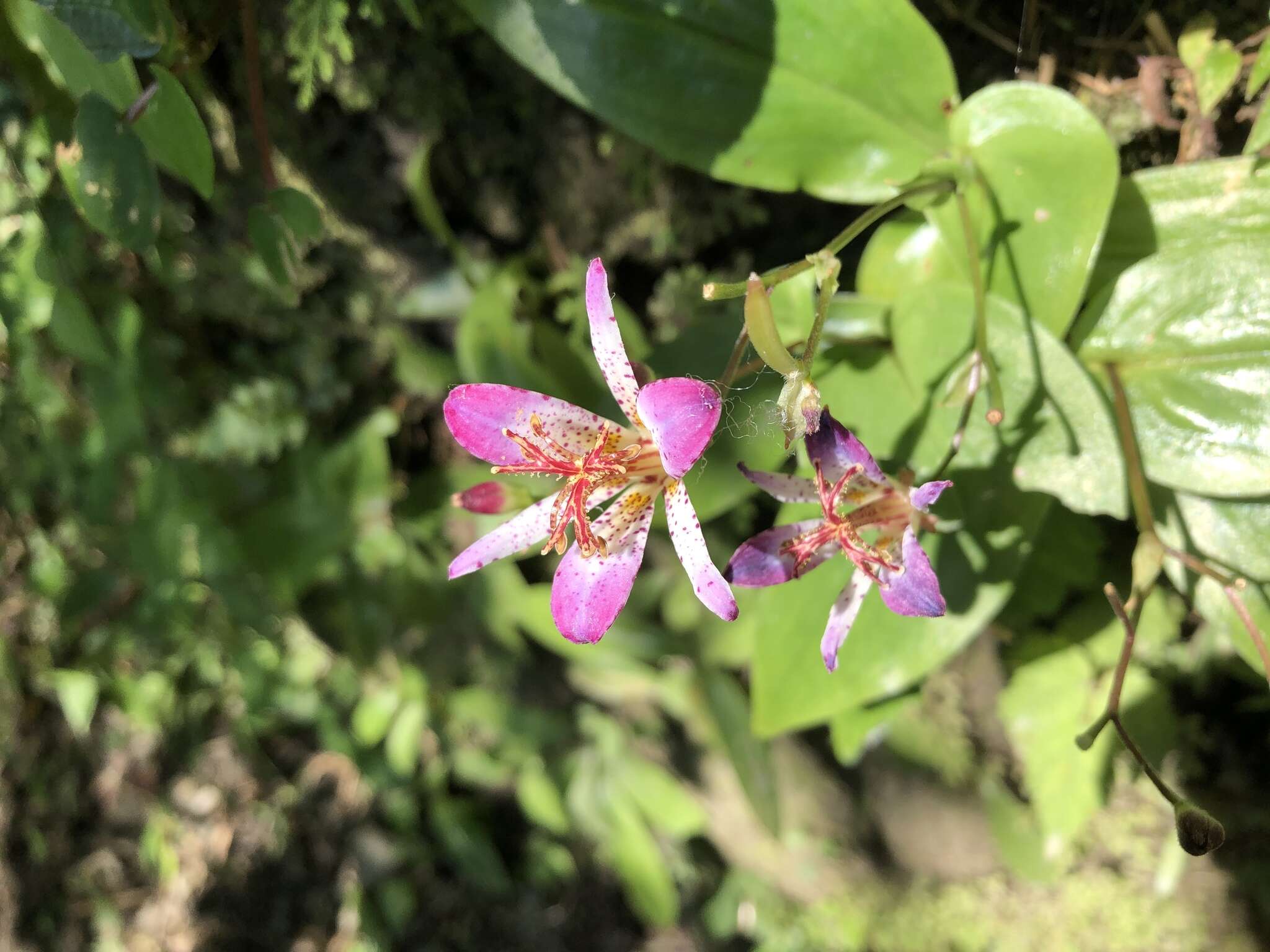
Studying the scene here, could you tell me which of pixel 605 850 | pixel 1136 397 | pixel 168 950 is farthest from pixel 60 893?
pixel 1136 397

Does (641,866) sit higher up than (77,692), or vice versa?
(77,692)

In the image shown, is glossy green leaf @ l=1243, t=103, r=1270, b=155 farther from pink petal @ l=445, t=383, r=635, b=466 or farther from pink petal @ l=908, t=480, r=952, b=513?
pink petal @ l=445, t=383, r=635, b=466

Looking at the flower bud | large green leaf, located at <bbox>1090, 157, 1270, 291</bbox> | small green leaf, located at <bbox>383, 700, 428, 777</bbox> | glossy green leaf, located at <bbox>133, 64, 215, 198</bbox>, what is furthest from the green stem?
small green leaf, located at <bbox>383, 700, 428, 777</bbox>

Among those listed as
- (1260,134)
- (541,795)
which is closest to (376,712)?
(541,795)

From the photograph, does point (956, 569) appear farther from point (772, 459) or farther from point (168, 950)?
point (168, 950)

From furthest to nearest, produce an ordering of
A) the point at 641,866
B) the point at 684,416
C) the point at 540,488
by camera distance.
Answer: the point at 641,866
the point at 540,488
the point at 684,416

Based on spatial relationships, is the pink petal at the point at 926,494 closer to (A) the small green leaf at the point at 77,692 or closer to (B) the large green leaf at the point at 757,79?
(B) the large green leaf at the point at 757,79

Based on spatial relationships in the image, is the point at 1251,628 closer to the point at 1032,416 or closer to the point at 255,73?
the point at 1032,416
